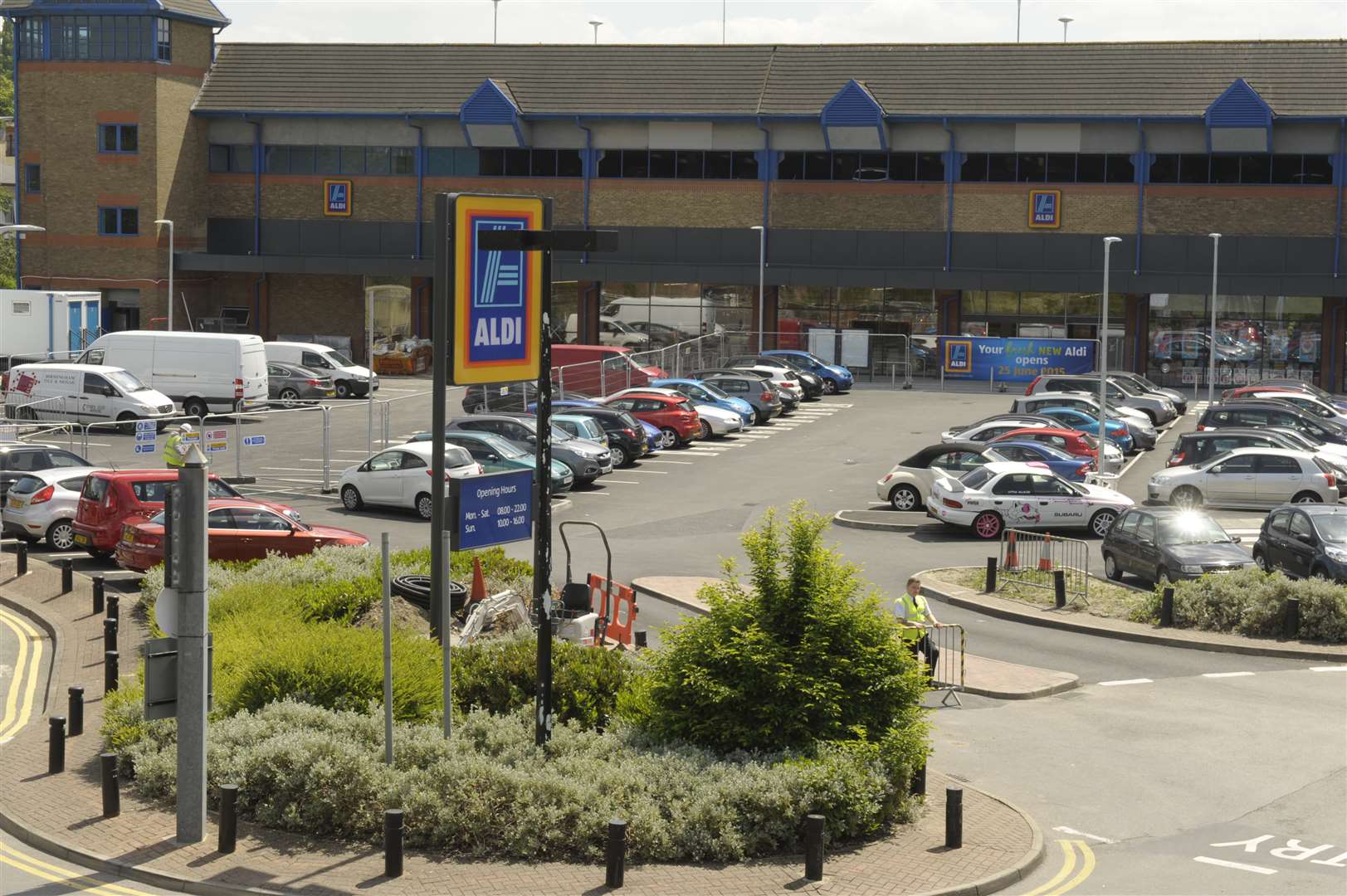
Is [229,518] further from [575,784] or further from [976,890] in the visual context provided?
[976,890]

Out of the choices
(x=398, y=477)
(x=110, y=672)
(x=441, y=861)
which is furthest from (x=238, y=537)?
(x=441, y=861)

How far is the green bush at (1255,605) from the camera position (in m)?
23.5

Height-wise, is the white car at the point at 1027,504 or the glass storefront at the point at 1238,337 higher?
the glass storefront at the point at 1238,337

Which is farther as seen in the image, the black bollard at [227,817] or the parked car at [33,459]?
the parked car at [33,459]

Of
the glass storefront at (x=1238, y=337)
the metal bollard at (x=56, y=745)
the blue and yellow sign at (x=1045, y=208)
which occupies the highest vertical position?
the blue and yellow sign at (x=1045, y=208)

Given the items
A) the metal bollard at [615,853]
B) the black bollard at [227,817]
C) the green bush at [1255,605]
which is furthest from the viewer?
the green bush at [1255,605]

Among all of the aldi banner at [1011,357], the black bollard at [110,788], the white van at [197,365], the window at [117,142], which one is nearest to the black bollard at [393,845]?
the black bollard at [110,788]

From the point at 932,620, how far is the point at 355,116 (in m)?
51.1

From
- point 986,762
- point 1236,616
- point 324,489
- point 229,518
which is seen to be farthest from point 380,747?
point 324,489

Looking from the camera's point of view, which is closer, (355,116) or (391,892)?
(391,892)

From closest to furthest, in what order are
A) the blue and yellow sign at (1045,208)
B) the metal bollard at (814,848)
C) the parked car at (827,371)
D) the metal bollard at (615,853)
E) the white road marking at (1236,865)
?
the metal bollard at (615,853) < the metal bollard at (814,848) < the white road marking at (1236,865) < the parked car at (827,371) < the blue and yellow sign at (1045,208)

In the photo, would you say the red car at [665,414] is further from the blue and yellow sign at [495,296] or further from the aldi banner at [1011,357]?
the blue and yellow sign at [495,296]

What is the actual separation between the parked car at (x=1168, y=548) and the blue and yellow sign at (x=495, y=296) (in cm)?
1353

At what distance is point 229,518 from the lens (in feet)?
86.0
